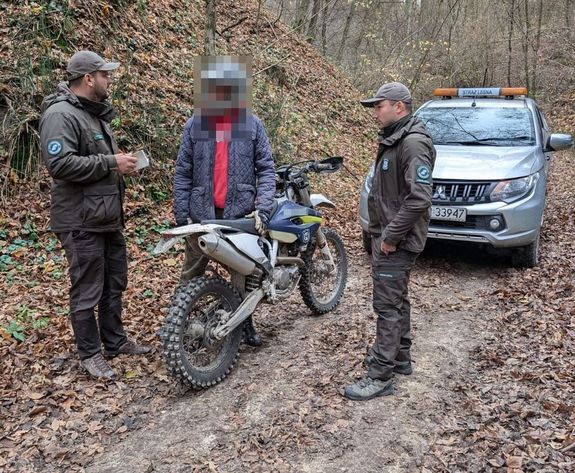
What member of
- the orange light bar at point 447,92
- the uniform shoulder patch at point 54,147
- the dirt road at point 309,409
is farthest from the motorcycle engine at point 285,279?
the orange light bar at point 447,92

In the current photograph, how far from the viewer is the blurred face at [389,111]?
3.55m

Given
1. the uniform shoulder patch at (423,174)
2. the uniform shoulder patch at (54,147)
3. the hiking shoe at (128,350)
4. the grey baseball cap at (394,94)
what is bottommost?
the hiking shoe at (128,350)

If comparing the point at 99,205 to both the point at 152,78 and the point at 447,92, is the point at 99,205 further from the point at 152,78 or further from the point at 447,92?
the point at 447,92

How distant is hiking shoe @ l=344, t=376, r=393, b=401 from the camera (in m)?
3.65

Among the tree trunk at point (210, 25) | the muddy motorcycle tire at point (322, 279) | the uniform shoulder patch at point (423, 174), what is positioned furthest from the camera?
the tree trunk at point (210, 25)

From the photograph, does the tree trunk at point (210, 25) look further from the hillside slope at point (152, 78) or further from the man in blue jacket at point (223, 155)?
the man in blue jacket at point (223, 155)

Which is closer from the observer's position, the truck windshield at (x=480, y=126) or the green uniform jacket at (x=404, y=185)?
the green uniform jacket at (x=404, y=185)

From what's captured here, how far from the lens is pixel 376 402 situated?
11.9 feet

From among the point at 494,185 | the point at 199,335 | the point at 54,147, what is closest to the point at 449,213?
the point at 494,185

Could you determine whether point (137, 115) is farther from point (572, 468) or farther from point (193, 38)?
point (572, 468)

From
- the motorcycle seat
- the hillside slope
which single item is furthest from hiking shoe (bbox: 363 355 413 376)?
the hillside slope

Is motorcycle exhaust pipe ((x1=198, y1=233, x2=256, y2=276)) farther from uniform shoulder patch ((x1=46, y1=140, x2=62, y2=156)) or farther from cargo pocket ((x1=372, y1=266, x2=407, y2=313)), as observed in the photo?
Result: uniform shoulder patch ((x1=46, y1=140, x2=62, y2=156))

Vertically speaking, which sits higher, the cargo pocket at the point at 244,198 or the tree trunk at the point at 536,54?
the tree trunk at the point at 536,54

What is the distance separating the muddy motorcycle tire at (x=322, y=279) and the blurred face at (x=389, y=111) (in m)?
1.66
